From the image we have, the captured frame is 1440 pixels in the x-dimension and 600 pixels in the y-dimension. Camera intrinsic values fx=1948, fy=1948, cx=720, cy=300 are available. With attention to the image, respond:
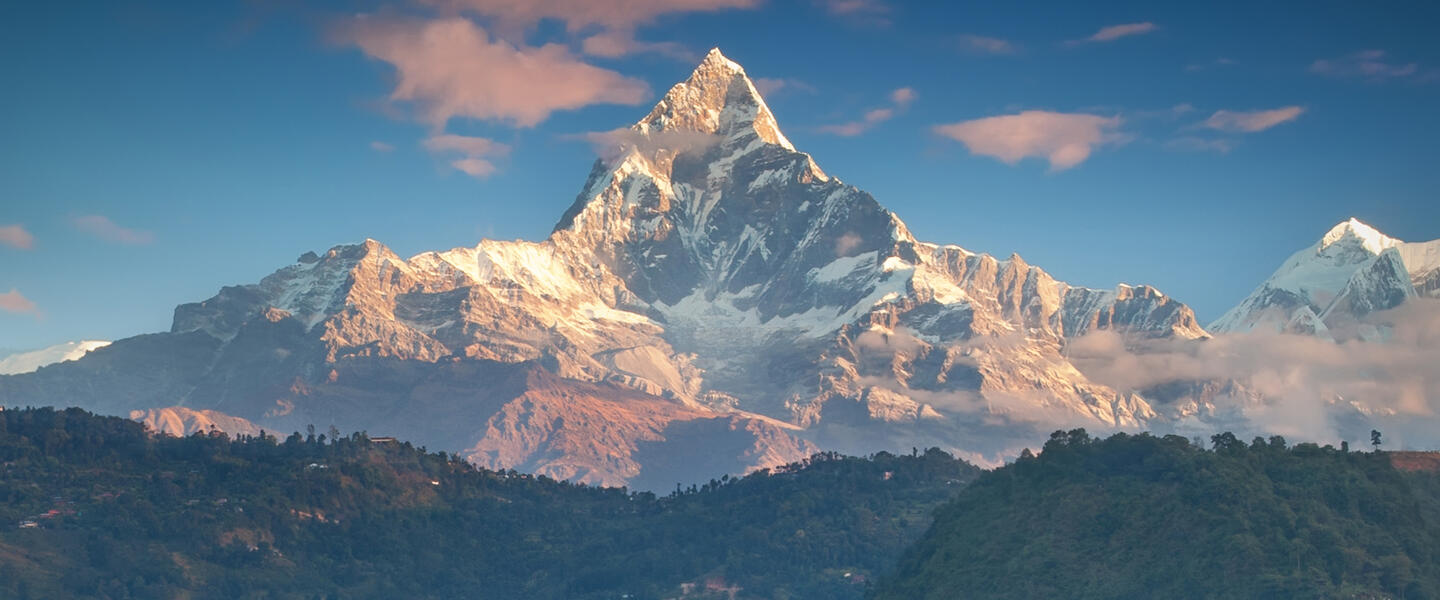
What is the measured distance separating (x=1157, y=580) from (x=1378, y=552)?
70.7ft

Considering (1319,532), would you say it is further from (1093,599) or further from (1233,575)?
(1093,599)

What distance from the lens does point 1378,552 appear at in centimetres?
19000

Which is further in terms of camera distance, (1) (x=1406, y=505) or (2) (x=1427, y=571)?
(1) (x=1406, y=505)

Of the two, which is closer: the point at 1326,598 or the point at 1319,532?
the point at 1326,598

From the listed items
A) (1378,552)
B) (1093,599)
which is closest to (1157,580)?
(1093,599)

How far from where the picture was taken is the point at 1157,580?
197 metres

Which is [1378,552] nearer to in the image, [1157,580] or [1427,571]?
[1427,571]

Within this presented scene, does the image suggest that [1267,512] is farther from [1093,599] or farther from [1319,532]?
[1093,599]

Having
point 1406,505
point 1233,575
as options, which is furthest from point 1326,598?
point 1406,505

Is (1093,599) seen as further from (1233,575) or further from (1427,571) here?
(1427,571)

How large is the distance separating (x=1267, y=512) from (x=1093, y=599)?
19.9m

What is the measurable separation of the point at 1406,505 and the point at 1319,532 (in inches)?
449

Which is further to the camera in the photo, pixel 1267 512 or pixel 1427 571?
pixel 1267 512

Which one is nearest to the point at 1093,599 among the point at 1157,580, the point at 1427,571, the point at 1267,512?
the point at 1157,580
